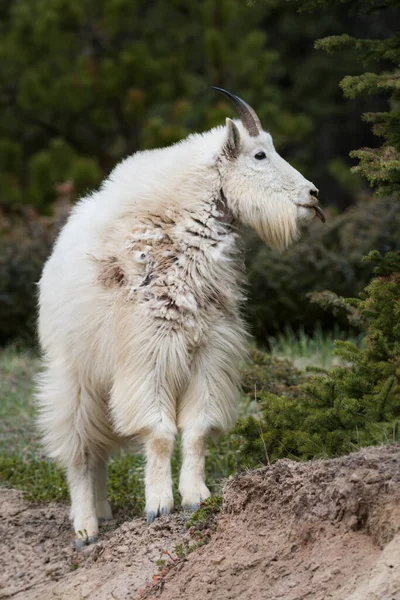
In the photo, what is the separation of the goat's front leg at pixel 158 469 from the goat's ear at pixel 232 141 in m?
1.64

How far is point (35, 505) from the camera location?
6.57 metres

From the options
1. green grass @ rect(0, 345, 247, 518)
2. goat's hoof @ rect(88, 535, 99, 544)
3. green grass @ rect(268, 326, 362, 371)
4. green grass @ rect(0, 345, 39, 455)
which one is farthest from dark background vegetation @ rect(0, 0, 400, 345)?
goat's hoof @ rect(88, 535, 99, 544)

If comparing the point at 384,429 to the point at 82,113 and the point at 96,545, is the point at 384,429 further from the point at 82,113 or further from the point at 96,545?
the point at 82,113

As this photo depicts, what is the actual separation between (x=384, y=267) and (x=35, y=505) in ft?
9.11

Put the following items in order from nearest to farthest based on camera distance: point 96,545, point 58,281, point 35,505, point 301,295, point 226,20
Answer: point 96,545 < point 58,281 < point 35,505 < point 301,295 < point 226,20

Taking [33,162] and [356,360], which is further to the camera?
[33,162]

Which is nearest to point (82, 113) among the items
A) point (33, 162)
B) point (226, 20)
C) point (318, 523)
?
point (33, 162)

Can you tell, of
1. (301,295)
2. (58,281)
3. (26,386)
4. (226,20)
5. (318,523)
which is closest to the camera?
(318,523)

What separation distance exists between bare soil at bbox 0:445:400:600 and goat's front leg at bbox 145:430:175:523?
135mm

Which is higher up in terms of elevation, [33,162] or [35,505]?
[33,162]

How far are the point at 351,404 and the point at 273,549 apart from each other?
43.6 inches

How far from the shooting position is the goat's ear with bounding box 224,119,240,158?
5738 mm

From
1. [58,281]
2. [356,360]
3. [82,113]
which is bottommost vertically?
[356,360]

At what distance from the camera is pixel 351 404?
5297 mm
